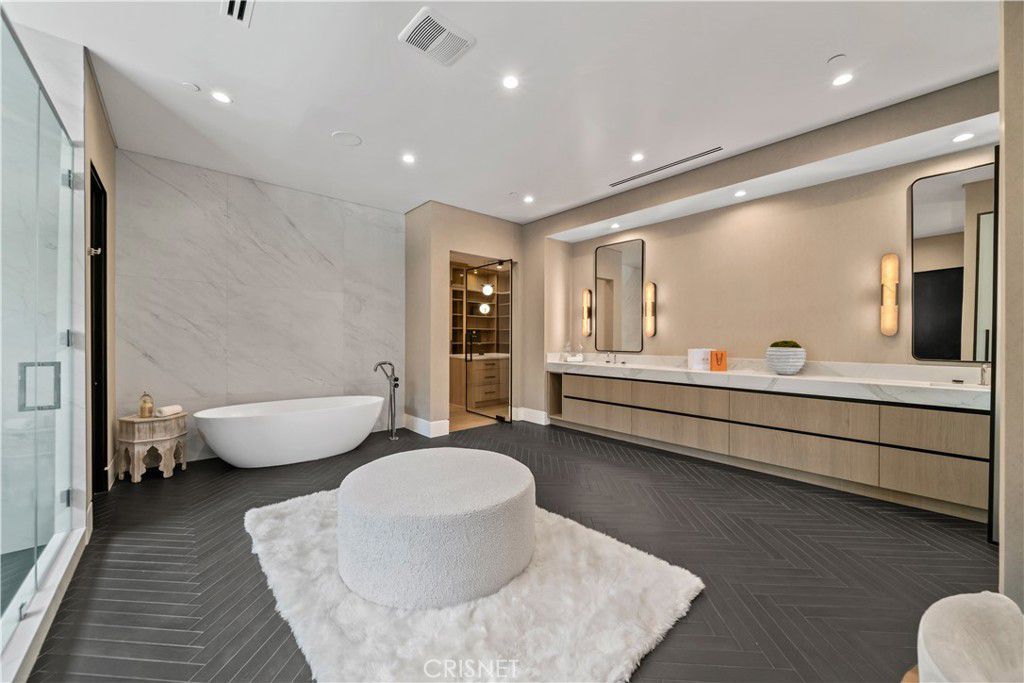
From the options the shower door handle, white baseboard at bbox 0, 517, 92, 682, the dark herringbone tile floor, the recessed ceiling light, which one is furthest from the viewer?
the recessed ceiling light

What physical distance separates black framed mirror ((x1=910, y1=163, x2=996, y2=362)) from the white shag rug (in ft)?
9.71

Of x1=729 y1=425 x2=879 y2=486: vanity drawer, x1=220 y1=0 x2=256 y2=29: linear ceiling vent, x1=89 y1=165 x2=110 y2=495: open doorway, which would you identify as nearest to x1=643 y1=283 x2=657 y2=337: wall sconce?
x1=729 y1=425 x2=879 y2=486: vanity drawer

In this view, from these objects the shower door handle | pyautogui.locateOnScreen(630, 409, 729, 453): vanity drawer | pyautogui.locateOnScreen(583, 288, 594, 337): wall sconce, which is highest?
pyautogui.locateOnScreen(583, 288, 594, 337): wall sconce

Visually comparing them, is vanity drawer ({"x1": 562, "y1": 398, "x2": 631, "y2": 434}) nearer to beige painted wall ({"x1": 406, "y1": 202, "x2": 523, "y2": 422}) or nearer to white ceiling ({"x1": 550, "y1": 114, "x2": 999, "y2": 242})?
beige painted wall ({"x1": 406, "y1": 202, "x2": 523, "y2": 422})

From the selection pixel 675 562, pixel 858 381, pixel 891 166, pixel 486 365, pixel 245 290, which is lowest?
pixel 675 562

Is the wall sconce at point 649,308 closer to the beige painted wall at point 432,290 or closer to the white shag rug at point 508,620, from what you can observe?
the beige painted wall at point 432,290

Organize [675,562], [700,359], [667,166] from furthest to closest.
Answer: [700,359] < [667,166] < [675,562]

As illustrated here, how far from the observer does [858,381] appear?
10.4 ft

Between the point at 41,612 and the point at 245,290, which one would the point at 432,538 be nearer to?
the point at 41,612

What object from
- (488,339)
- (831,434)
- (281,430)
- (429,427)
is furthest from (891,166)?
(281,430)

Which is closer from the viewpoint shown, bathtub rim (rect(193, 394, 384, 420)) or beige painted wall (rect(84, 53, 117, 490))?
beige painted wall (rect(84, 53, 117, 490))

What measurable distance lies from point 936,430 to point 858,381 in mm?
532

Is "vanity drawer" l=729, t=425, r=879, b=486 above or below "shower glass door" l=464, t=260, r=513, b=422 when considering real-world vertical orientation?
below

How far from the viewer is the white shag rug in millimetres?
1476
